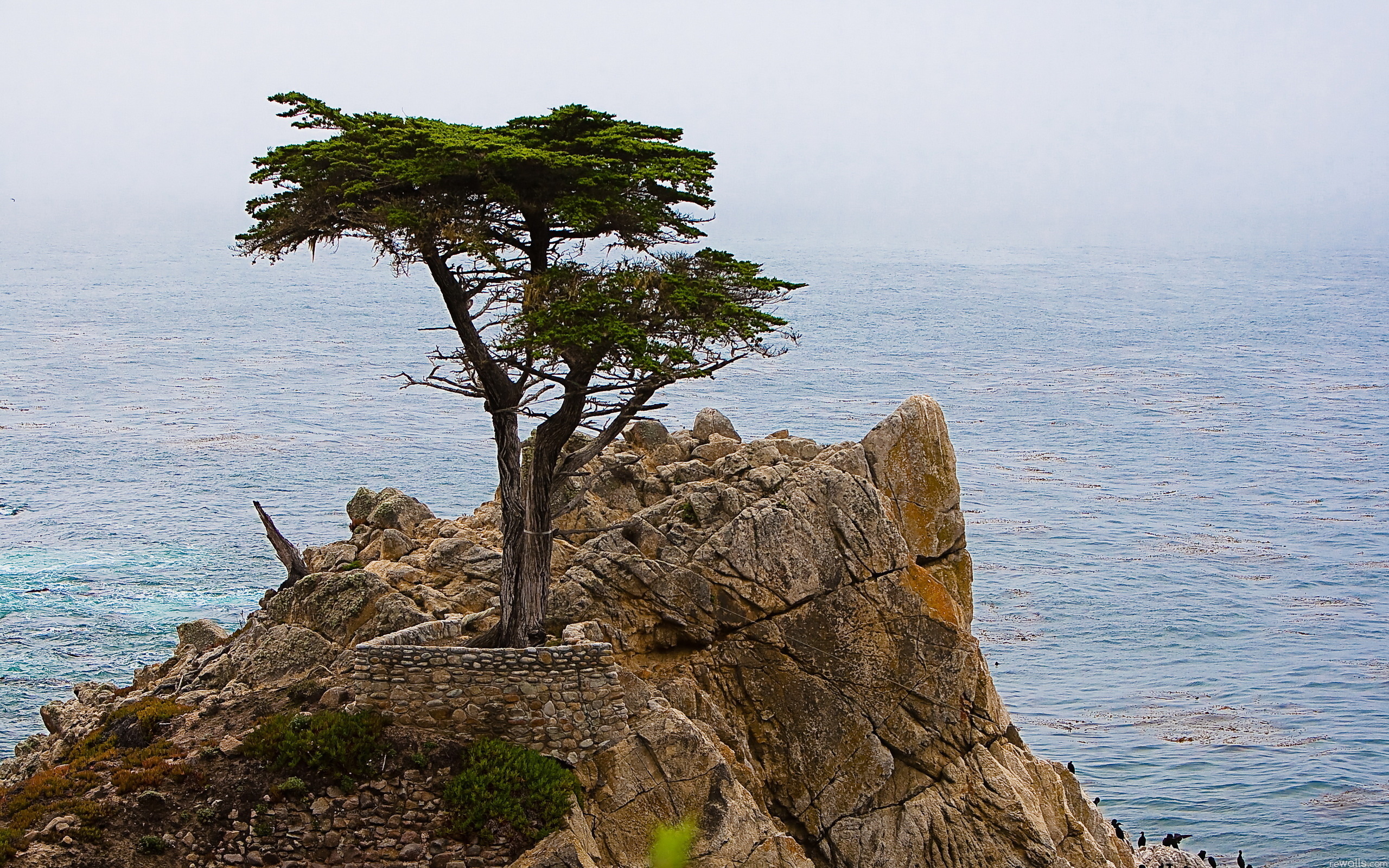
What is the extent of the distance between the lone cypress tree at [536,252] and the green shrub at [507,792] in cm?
255

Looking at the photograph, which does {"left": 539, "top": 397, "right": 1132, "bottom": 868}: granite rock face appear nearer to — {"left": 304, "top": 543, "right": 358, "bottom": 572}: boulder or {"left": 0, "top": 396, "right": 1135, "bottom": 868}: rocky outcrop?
{"left": 0, "top": 396, "right": 1135, "bottom": 868}: rocky outcrop

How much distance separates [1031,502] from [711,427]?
61.0 metres

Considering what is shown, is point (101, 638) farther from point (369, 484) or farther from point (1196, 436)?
point (1196, 436)

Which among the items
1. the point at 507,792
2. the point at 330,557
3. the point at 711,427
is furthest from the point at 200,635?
the point at 711,427

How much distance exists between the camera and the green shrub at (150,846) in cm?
2122

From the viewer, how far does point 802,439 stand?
35188mm

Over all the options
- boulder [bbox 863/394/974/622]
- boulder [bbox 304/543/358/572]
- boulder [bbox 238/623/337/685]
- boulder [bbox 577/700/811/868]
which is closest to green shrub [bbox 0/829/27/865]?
boulder [bbox 238/623/337/685]

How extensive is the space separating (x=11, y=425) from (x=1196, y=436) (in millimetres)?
101741

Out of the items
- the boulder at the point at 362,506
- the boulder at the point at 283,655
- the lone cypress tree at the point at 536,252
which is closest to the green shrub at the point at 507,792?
the lone cypress tree at the point at 536,252

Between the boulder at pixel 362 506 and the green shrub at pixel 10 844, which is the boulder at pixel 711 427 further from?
the green shrub at pixel 10 844

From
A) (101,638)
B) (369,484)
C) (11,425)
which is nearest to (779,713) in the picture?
(101,638)

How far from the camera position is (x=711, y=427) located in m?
36.6

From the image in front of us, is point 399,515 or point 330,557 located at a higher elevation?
point 399,515

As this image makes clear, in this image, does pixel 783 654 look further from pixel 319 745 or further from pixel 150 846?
pixel 150 846
